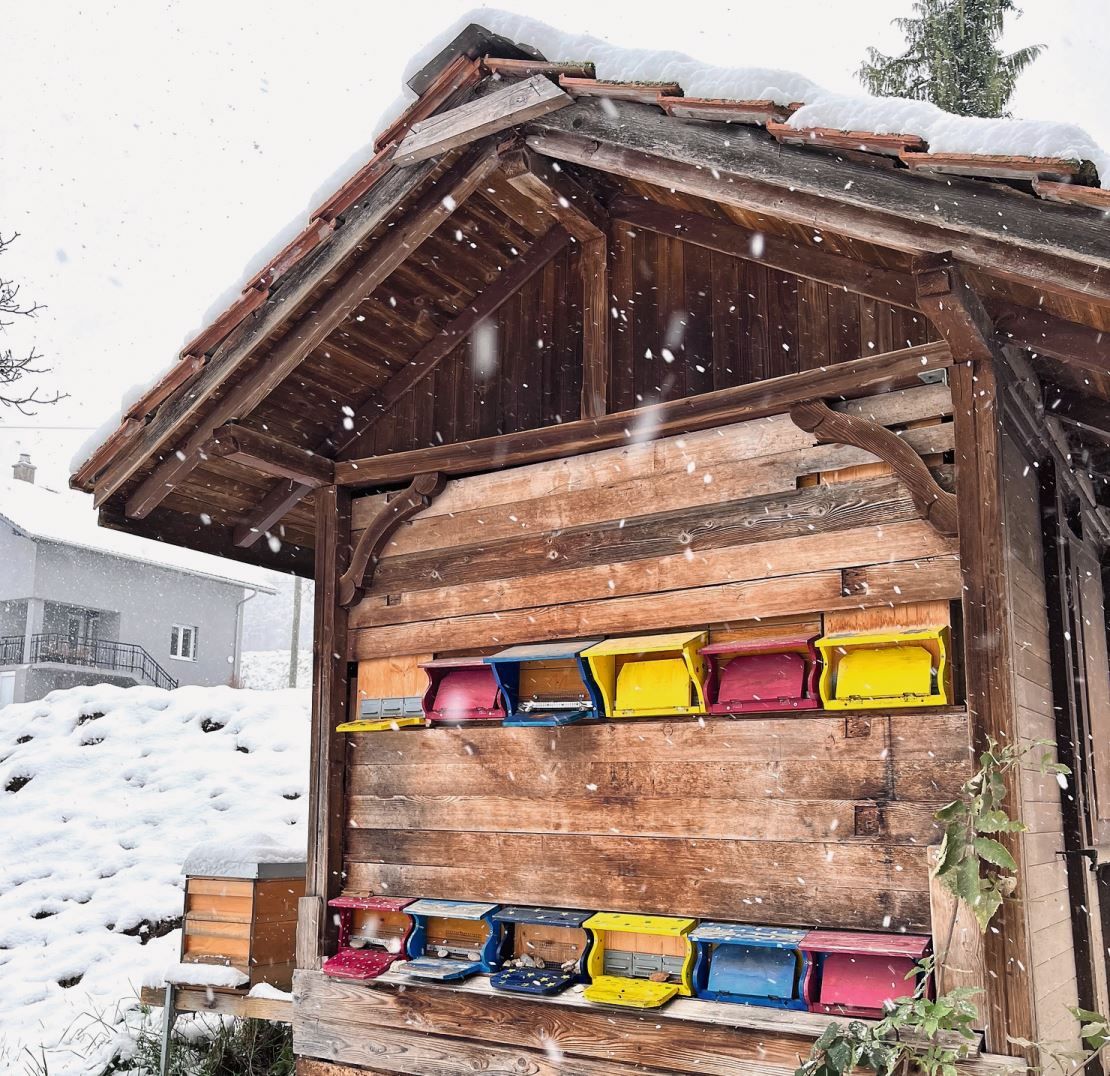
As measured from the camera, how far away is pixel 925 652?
483 cm

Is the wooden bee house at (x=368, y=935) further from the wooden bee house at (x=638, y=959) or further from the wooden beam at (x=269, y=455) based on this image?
the wooden beam at (x=269, y=455)

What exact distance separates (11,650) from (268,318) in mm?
23348

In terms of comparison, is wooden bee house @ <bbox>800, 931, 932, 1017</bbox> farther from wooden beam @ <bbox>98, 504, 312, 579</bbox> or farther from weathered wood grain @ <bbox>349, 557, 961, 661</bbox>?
wooden beam @ <bbox>98, 504, 312, 579</bbox>

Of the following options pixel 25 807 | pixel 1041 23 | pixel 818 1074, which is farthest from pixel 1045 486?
pixel 1041 23

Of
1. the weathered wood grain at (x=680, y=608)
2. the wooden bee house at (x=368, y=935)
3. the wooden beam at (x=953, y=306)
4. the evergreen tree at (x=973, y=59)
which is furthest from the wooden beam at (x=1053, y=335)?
the evergreen tree at (x=973, y=59)

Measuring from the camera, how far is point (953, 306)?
4.45 m

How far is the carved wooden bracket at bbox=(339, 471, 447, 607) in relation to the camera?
6.61m

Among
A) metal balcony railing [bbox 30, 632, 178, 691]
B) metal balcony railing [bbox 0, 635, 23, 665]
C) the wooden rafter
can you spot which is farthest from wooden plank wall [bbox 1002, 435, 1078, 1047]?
metal balcony railing [bbox 0, 635, 23, 665]

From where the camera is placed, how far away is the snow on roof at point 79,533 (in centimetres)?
2573

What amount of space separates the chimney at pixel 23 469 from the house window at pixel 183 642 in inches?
245

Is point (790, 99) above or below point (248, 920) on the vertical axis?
above

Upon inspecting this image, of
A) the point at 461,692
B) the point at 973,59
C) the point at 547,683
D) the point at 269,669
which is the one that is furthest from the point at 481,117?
the point at 269,669

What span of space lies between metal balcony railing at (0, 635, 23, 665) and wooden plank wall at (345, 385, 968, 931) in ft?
72.8

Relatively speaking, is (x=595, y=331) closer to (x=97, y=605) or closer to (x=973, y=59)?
(x=973, y=59)
